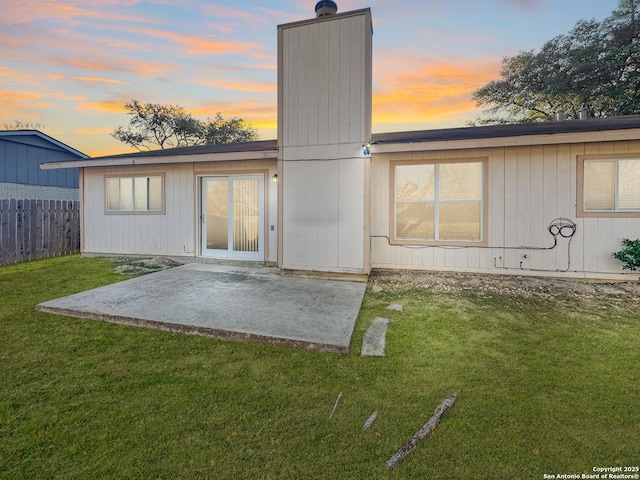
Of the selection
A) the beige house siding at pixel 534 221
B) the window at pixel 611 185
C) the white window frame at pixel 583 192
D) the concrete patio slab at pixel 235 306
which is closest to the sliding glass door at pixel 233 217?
the concrete patio slab at pixel 235 306

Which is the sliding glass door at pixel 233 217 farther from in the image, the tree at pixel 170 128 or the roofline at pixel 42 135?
the tree at pixel 170 128

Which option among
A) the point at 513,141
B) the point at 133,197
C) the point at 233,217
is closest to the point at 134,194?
the point at 133,197

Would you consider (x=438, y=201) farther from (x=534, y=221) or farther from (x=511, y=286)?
(x=511, y=286)

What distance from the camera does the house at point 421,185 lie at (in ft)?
18.0

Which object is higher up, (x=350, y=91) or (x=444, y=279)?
(x=350, y=91)

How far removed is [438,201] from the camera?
6141 millimetres

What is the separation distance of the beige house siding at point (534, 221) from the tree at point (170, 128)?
21.5 metres

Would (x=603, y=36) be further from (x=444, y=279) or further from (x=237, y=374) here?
(x=237, y=374)

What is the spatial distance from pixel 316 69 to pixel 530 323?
17.6ft

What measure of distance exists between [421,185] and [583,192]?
2.71m

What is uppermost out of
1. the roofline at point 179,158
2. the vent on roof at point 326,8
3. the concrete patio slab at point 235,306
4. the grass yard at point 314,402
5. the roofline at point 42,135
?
the vent on roof at point 326,8

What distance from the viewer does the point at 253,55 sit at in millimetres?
10016

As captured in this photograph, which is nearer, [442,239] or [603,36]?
[442,239]

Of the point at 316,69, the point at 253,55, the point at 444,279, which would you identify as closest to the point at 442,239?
the point at 444,279
